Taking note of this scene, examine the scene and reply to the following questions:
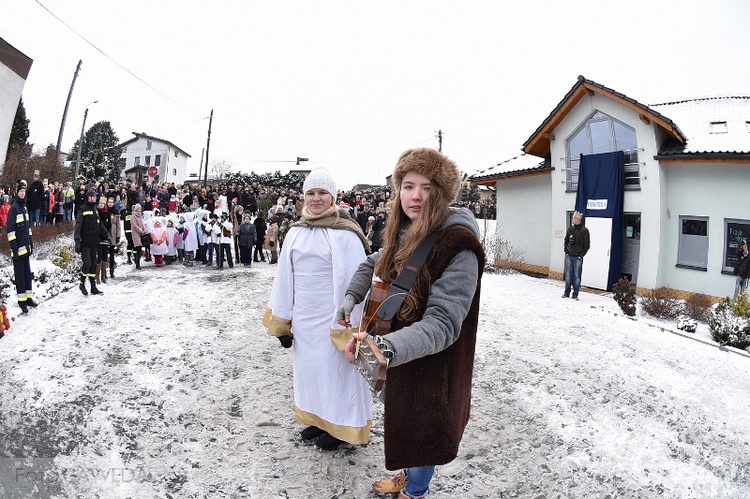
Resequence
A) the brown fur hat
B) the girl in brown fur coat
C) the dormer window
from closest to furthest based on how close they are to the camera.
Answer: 1. the girl in brown fur coat
2. the brown fur hat
3. the dormer window

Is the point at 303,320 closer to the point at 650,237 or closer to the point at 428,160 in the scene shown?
the point at 428,160

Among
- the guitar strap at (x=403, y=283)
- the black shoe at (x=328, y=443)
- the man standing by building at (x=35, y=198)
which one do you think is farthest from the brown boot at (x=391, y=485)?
the man standing by building at (x=35, y=198)

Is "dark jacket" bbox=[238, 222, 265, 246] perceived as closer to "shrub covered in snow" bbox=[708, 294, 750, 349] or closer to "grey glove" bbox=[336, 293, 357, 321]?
"grey glove" bbox=[336, 293, 357, 321]

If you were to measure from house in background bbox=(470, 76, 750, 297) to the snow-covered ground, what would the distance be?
652 centimetres

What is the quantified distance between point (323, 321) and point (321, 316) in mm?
44

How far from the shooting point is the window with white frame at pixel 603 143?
45.8 feet

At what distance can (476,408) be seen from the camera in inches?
188

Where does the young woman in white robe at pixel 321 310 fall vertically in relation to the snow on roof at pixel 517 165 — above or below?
below

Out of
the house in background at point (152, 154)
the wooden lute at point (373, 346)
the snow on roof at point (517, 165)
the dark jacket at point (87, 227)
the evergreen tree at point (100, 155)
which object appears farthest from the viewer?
the house in background at point (152, 154)

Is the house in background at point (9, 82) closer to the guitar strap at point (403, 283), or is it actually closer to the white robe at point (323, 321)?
the white robe at point (323, 321)

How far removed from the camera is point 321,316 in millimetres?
3436

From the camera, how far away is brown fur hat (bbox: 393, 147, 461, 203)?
2.14 m

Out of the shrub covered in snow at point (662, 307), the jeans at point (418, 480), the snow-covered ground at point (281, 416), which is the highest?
the jeans at point (418, 480)

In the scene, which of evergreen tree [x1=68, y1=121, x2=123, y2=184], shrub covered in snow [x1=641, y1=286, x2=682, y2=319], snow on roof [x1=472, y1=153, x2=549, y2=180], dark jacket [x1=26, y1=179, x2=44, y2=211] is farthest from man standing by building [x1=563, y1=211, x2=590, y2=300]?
evergreen tree [x1=68, y1=121, x2=123, y2=184]
